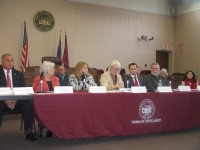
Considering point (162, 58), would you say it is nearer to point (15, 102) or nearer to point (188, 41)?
point (188, 41)

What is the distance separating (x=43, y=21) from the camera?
8.20 meters

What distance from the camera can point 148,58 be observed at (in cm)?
1023

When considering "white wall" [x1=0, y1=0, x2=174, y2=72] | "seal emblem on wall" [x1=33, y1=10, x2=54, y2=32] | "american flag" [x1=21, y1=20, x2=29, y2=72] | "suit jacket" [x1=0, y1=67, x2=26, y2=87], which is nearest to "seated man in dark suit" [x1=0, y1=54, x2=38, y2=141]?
"suit jacket" [x1=0, y1=67, x2=26, y2=87]

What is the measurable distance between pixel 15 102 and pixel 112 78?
5.11 ft

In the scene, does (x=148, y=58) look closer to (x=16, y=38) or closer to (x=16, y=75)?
(x=16, y=38)

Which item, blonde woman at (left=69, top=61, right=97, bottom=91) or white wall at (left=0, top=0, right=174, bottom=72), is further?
white wall at (left=0, top=0, right=174, bottom=72)

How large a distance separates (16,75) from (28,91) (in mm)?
782

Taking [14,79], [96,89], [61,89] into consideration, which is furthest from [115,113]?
[14,79]

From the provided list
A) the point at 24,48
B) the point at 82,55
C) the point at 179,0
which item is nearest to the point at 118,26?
the point at 82,55

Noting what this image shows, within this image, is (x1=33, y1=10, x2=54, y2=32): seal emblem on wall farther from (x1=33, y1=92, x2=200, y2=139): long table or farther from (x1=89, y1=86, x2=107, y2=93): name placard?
(x1=33, y1=92, x2=200, y2=139): long table

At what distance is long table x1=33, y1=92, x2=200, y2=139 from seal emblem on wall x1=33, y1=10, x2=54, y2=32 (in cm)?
546

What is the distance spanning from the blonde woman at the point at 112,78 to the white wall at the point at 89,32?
440cm

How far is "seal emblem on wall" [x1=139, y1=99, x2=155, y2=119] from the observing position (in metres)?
3.51

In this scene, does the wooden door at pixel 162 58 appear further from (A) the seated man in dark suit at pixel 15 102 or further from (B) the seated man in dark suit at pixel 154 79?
(A) the seated man in dark suit at pixel 15 102
